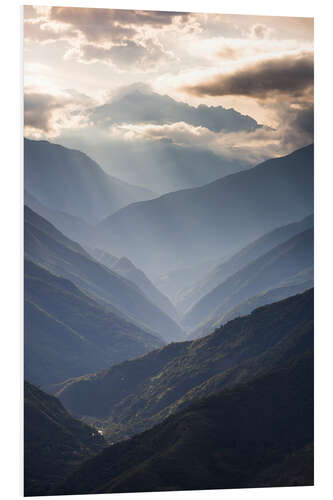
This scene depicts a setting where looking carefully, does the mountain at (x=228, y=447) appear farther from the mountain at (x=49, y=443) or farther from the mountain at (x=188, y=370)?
the mountain at (x=188, y=370)

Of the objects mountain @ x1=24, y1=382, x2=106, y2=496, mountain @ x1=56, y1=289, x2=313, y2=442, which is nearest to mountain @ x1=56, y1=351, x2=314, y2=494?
mountain @ x1=24, y1=382, x2=106, y2=496

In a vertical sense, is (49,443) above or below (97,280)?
below

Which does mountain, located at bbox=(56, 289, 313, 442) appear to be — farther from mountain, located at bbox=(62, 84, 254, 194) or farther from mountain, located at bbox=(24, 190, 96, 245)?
mountain, located at bbox=(24, 190, 96, 245)

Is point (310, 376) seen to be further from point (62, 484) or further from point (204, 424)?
point (62, 484)

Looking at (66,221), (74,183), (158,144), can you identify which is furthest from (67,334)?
(158,144)

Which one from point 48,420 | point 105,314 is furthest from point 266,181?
point 105,314

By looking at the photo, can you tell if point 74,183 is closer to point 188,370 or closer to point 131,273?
point 188,370
